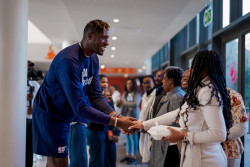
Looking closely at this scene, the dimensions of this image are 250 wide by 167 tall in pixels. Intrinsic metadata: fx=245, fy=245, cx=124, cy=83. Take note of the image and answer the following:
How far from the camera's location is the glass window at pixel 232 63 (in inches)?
144

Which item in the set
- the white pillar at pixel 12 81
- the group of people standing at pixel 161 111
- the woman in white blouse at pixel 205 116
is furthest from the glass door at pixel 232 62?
Answer: the white pillar at pixel 12 81

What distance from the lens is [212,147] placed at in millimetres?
1499

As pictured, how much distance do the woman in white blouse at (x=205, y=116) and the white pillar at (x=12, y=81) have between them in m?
2.00

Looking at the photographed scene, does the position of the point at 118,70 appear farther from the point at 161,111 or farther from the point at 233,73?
the point at 161,111

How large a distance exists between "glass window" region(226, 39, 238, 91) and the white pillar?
294 centimetres

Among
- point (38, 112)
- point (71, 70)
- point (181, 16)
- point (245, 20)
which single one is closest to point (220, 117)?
point (71, 70)

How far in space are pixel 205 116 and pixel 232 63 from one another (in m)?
2.72

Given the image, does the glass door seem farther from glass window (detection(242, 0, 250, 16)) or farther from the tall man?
the tall man

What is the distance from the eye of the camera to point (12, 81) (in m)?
2.79

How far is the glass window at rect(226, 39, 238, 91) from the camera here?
12.0ft

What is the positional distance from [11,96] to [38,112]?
116 cm

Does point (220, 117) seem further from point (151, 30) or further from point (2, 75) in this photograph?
point (151, 30)

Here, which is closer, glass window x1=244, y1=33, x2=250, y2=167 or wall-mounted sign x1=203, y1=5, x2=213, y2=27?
glass window x1=244, y1=33, x2=250, y2=167

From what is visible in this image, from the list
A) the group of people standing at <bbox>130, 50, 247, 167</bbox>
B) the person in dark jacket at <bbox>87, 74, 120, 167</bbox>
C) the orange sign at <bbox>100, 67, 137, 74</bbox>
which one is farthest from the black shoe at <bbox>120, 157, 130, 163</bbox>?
the orange sign at <bbox>100, 67, 137, 74</bbox>
